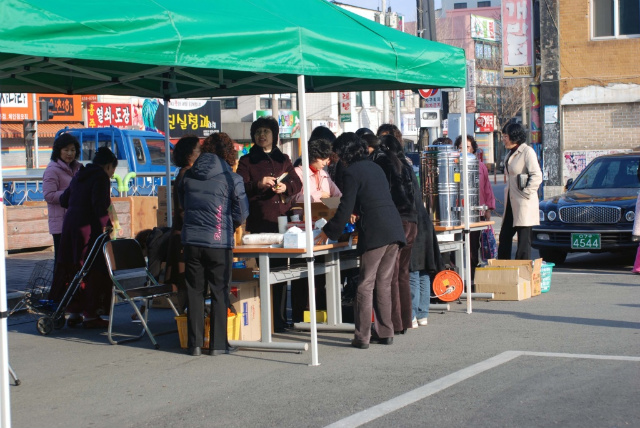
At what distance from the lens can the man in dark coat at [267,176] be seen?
9.09 m

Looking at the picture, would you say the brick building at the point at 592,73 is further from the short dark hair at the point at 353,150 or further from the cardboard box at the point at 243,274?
the short dark hair at the point at 353,150

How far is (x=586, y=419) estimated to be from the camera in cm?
570

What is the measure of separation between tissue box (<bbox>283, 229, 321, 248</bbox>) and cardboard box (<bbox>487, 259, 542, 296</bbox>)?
417 centimetres

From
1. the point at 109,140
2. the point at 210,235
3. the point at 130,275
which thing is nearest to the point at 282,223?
the point at 210,235

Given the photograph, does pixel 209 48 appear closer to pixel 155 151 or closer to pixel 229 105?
pixel 155 151

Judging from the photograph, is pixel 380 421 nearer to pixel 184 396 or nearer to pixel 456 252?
pixel 184 396

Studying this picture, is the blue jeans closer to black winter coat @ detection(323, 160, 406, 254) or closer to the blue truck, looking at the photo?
black winter coat @ detection(323, 160, 406, 254)

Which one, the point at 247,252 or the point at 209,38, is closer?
the point at 209,38

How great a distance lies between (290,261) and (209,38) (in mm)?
2987

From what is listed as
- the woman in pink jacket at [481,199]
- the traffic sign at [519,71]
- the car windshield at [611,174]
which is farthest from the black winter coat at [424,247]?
the traffic sign at [519,71]

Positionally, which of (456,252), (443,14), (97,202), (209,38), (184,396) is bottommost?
(184,396)

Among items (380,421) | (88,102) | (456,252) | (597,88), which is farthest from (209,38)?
(88,102)

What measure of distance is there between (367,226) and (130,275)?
2.62 meters

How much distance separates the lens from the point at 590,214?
45.9ft
